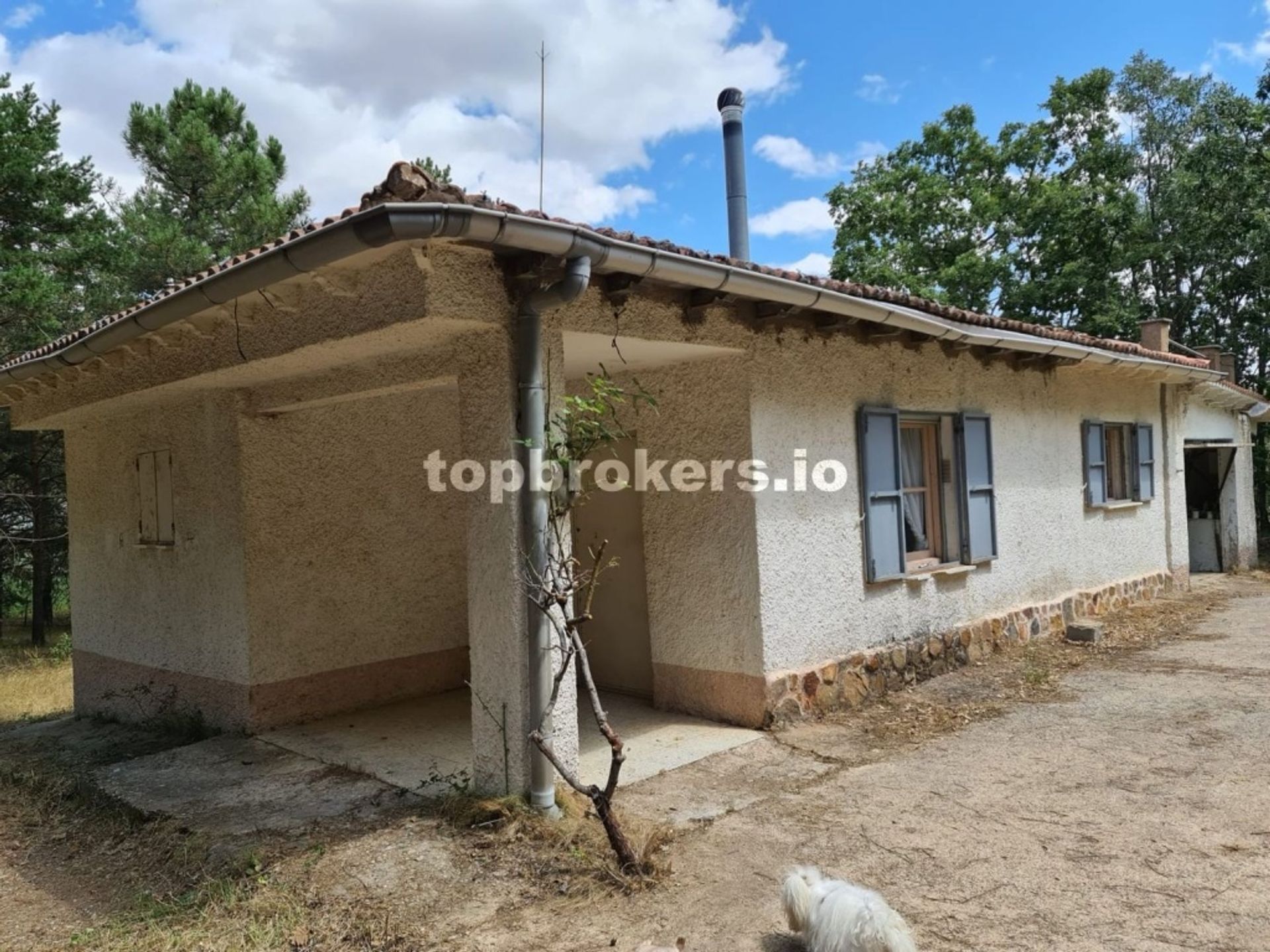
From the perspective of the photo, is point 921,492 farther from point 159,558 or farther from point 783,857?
point 159,558

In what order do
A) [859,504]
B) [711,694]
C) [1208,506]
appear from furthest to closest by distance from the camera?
1. [1208,506]
2. [859,504]
3. [711,694]

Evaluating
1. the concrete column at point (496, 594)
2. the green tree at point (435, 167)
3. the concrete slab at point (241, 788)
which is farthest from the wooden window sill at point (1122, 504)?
the green tree at point (435, 167)

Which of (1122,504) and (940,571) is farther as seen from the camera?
(1122,504)

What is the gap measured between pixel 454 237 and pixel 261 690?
15.0 feet

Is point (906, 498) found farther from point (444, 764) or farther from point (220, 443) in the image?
point (220, 443)

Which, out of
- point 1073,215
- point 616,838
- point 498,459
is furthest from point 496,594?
point 1073,215

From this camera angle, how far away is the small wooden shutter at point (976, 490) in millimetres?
7973

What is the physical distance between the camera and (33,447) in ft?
53.6

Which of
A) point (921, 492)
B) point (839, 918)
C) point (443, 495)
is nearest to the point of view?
point (839, 918)

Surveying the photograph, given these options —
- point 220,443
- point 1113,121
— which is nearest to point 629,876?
point 220,443

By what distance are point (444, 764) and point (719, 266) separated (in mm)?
3564

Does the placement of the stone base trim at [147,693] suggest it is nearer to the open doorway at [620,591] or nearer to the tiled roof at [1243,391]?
the open doorway at [620,591]

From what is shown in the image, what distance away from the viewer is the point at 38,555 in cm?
1744

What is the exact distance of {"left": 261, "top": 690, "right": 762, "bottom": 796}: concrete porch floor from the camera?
5492mm
